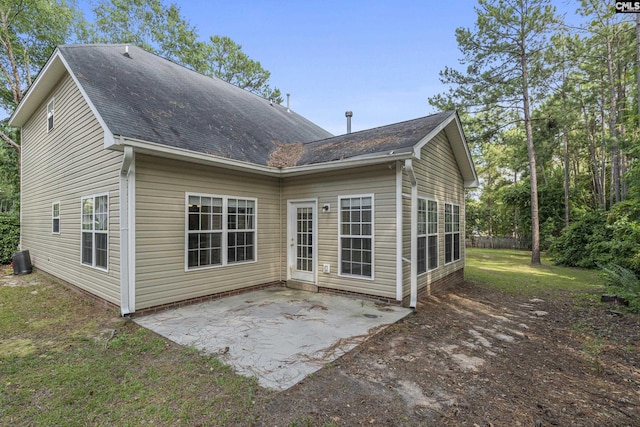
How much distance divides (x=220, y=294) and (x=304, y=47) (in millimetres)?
11245

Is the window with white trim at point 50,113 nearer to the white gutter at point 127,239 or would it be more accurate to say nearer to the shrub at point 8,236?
the white gutter at point 127,239

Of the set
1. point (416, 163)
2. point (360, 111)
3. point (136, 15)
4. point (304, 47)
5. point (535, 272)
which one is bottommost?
point (535, 272)

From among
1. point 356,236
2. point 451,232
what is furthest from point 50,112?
point 451,232

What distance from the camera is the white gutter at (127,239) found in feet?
15.4

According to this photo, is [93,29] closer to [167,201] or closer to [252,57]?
[252,57]

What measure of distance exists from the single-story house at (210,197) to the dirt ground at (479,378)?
5.43 ft

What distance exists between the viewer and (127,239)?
15.6 feet

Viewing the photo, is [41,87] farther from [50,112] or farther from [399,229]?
[399,229]

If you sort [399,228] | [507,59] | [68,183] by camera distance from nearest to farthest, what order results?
[399,228]
[68,183]
[507,59]

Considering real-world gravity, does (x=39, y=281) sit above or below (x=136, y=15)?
below

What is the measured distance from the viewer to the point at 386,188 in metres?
5.66

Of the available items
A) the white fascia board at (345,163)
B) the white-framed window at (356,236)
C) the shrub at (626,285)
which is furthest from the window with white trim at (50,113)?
the shrub at (626,285)

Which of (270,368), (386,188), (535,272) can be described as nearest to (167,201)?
(270,368)

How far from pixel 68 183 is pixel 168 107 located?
2901 millimetres
